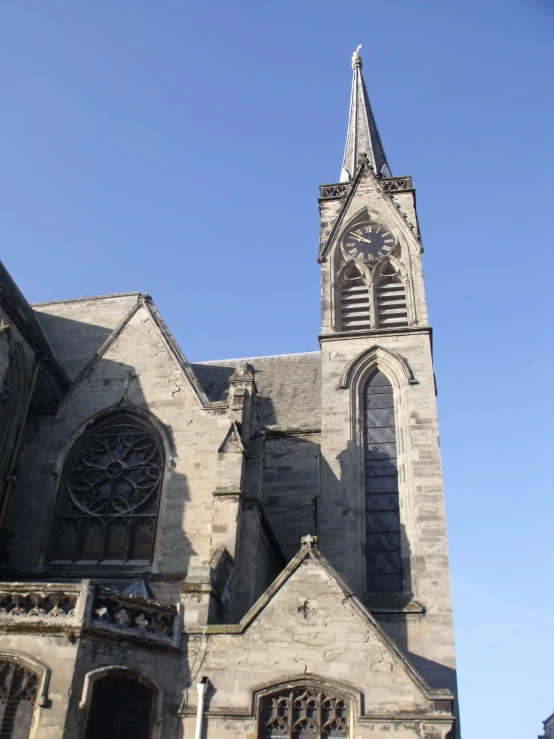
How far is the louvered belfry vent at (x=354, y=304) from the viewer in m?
20.0

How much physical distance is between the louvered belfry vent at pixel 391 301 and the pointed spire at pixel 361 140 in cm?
576

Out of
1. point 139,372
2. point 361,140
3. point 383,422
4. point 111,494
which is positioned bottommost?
point 111,494

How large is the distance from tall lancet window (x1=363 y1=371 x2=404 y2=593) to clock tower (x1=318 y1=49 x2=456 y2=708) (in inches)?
1.0

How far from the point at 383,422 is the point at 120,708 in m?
9.30

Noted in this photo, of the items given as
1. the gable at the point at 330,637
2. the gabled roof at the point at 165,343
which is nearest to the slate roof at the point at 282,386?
the gabled roof at the point at 165,343

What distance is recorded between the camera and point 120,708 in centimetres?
1139

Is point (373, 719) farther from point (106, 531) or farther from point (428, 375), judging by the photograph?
point (428, 375)

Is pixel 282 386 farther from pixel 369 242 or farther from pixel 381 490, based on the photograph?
pixel 381 490

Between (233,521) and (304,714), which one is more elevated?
(233,521)

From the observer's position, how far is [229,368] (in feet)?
83.7

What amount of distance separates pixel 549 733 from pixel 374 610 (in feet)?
175

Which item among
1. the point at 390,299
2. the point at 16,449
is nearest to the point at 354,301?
the point at 390,299

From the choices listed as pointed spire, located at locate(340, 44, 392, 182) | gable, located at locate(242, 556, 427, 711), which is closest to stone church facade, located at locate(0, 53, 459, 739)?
gable, located at locate(242, 556, 427, 711)

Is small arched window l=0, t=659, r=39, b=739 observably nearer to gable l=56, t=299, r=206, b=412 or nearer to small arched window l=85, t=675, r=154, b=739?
small arched window l=85, t=675, r=154, b=739
